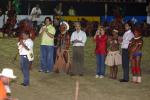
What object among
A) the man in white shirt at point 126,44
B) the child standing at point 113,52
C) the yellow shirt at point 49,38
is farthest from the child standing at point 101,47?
the yellow shirt at point 49,38

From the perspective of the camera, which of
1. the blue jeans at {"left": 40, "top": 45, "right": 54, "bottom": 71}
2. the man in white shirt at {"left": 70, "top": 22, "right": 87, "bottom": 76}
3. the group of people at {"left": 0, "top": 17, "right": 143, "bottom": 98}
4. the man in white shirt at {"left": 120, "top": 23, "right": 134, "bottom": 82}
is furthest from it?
the blue jeans at {"left": 40, "top": 45, "right": 54, "bottom": 71}

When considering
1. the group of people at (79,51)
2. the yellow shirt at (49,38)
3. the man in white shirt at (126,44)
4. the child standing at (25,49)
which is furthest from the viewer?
the yellow shirt at (49,38)

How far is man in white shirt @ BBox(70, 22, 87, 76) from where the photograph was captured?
17.3 metres

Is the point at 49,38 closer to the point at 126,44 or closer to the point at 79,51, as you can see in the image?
the point at 79,51

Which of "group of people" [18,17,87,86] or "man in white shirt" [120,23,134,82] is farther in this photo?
"group of people" [18,17,87,86]

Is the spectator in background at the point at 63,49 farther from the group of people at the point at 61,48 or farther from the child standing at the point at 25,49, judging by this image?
the child standing at the point at 25,49

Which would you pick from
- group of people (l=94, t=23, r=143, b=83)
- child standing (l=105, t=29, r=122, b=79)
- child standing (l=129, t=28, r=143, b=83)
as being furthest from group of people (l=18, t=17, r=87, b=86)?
child standing (l=129, t=28, r=143, b=83)

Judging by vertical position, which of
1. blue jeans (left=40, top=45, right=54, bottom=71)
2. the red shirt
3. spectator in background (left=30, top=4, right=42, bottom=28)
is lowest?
blue jeans (left=40, top=45, right=54, bottom=71)

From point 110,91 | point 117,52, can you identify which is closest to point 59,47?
point 117,52

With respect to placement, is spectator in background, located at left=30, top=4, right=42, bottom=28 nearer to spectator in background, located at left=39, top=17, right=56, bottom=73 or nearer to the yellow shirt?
spectator in background, located at left=39, top=17, right=56, bottom=73

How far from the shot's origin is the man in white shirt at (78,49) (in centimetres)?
→ 1734

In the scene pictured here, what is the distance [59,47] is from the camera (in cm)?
1797

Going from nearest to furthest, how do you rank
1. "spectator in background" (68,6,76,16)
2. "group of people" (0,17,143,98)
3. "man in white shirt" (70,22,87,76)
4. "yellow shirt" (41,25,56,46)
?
"group of people" (0,17,143,98), "man in white shirt" (70,22,87,76), "yellow shirt" (41,25,56,46), "spectator in background" (68,6,76,16)

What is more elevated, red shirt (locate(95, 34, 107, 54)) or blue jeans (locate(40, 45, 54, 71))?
red shirt (locate(95, 34, 107, 54))
